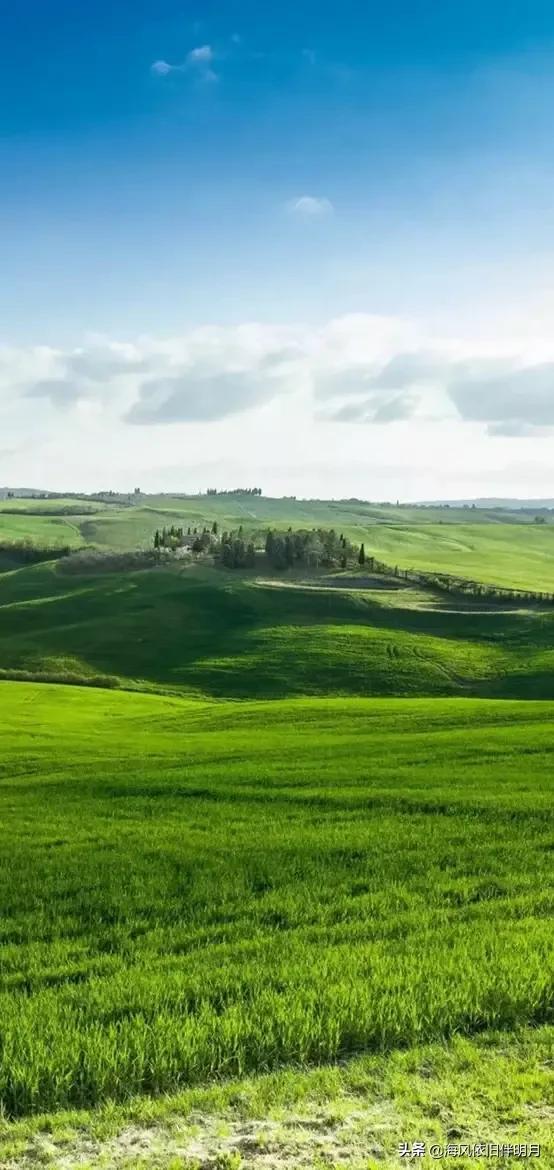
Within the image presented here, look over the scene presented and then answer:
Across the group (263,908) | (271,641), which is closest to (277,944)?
(263,908)

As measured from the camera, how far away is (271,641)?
340 ft

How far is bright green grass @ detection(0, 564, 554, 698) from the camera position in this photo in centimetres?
8606

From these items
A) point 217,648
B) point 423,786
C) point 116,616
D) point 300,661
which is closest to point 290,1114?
point 423,786

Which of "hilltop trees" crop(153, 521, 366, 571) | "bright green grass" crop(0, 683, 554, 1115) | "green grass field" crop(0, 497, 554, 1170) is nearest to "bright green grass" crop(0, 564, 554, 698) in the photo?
"hilltop trees" crop(153, 521, 366, 571)

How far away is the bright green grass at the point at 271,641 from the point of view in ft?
282

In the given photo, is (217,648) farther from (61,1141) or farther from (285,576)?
(61,1141)

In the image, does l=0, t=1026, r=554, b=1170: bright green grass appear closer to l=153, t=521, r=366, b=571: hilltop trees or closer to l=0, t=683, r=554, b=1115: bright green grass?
l=0, t=683, r=554, b=1115: bright green grass

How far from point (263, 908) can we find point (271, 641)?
8835 centimetres

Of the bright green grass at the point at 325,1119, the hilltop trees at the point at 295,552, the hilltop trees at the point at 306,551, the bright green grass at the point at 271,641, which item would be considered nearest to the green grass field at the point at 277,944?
the bright green grass at the point at 325,1119

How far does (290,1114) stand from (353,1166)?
3.42ft

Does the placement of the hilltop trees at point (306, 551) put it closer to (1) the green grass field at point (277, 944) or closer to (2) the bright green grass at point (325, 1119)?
(1) the green grass field at point (277, 944)

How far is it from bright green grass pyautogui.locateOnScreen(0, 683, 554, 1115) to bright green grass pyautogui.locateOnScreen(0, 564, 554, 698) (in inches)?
1997

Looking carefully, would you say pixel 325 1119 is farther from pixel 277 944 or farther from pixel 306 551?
pixel 306 551

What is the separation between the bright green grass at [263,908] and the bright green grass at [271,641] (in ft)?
166
